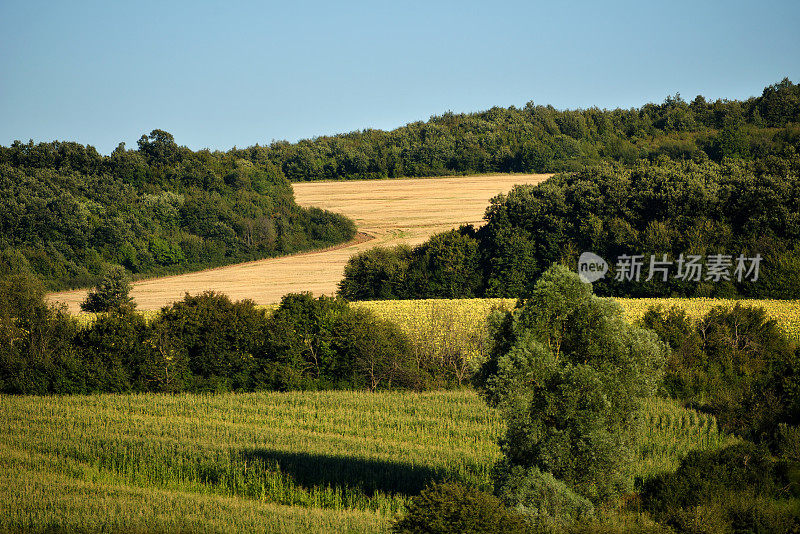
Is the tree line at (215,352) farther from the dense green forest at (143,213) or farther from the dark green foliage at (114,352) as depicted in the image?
the dense green forest at (143,213)

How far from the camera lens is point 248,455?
26797 mm

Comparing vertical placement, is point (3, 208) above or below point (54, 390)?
above

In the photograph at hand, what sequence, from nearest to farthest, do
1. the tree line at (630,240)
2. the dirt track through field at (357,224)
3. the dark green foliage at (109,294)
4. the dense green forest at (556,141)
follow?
the dark green foliage at (109,294) < the tree line at (630,240) < the dirt track through field at (357,224) < the dense green forest at (556,141)

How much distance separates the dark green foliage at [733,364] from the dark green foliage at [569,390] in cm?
1299

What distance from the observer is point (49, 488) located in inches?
906

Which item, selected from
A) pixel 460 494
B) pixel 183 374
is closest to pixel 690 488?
pixel 460 494

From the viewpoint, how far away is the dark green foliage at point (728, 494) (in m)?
19.3

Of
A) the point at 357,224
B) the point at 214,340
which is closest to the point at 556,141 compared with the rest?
the point at 357,224

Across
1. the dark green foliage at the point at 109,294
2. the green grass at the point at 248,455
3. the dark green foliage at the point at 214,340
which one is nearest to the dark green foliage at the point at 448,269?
the dark green foliage at the point at 109,294

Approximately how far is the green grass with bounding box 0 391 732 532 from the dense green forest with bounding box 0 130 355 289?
38.0m

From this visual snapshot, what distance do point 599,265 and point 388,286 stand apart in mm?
16144

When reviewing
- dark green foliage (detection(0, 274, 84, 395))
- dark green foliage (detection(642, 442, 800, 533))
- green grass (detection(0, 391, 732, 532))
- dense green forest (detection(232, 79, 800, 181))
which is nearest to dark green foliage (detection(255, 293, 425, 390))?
green grass (detection(0, 391, 732, 532))

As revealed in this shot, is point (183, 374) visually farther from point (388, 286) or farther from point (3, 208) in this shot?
point (3, 208)

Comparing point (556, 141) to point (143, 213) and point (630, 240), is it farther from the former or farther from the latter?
point (143, 213)
